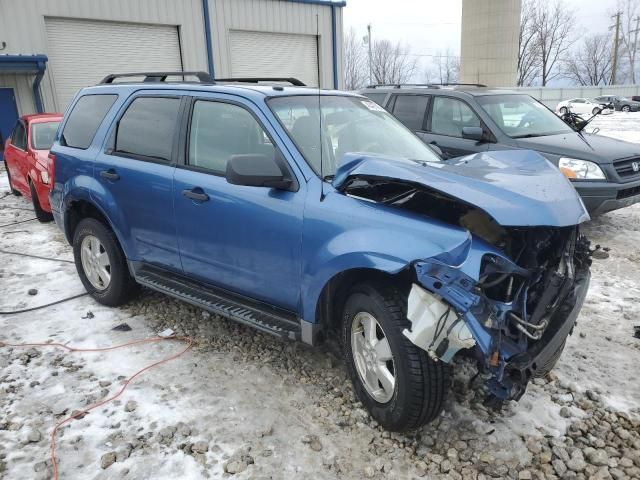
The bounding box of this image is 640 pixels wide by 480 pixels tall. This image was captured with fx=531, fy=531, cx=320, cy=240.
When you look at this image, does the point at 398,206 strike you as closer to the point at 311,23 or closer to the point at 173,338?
the point at 173,338

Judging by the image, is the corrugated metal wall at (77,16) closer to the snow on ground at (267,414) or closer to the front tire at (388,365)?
the snow on ground at (267,414)

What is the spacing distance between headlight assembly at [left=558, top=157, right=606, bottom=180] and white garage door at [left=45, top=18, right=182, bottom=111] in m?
15.1

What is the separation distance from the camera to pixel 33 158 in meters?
8.09

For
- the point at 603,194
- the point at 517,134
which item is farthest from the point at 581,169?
the point at 517,134

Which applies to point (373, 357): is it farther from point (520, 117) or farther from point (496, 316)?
point (520, 117)

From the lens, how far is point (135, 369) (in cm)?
376

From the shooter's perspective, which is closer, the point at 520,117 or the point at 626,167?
the point at 626,167

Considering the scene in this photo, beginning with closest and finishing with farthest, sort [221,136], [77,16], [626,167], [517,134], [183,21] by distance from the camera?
[221,136] → [626,167] → [517,134] → [77,16] → [183,21]

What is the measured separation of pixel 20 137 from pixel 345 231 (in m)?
8.54

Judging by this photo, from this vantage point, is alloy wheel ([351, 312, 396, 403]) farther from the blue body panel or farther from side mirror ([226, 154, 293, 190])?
side mirror ([226, 154, 293, 190])

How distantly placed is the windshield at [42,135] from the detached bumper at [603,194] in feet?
25.7

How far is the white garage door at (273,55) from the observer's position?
65.8ft

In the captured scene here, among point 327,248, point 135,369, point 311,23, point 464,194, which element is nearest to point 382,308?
point 327,248

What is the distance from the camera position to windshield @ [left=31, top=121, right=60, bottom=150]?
853 centimetres
